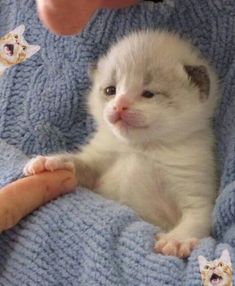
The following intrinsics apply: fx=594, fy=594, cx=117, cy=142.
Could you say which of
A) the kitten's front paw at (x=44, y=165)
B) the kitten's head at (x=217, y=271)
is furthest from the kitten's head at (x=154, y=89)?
the kitten's head at (x=217, y=271)

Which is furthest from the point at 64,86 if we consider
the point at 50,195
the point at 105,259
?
the point at 105,259

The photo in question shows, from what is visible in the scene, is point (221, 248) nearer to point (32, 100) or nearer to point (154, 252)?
point (154, 252)

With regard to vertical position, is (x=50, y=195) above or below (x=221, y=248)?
above

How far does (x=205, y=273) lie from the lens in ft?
3.07

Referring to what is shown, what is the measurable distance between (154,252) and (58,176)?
25cm

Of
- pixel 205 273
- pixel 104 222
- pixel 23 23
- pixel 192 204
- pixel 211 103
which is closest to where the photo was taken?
pixel 205 273

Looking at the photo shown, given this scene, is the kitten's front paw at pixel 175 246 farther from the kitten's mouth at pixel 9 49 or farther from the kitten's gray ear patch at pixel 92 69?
the kitten's mouth at pixel 9 49

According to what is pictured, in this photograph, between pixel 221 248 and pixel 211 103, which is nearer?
pixel 221 248

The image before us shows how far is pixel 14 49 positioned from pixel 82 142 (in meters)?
0.28

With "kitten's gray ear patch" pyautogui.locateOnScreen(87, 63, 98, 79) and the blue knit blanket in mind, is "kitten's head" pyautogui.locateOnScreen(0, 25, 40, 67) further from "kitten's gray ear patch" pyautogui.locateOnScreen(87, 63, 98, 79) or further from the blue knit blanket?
"kitten's gray ear patch" pyautogui.locateOnScreen(87, 63, 98, 79)

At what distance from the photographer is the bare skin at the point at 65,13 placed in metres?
1.08

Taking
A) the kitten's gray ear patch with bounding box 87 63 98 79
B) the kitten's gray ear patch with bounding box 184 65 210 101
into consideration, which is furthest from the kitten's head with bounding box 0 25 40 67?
the kitten's gray ear patch with bounding box 184 65 210 101

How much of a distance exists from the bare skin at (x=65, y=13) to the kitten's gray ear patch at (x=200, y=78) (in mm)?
240

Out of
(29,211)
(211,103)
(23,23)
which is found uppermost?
(23,23)
